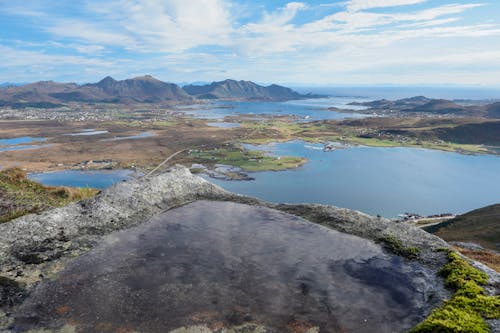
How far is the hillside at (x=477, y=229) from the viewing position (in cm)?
3244

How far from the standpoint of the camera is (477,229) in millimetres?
36812

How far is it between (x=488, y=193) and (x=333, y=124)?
106 m

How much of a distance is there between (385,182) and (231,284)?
7624cm

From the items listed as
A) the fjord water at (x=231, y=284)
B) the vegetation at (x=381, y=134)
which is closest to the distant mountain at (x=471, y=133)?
the vegetation at (x=381, y=134)

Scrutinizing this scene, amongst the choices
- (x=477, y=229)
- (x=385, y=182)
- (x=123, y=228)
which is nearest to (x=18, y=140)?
(x=385, y=182)

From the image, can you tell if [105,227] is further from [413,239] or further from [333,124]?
[333,124]

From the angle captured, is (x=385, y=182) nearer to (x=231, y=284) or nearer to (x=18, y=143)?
(x=231, y=284)

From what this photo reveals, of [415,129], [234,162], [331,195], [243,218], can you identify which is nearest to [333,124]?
[415,129]

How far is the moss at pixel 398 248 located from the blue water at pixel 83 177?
6665 centimetres

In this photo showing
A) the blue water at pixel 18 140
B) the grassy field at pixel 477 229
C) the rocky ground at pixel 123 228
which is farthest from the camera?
the blue water at pixel 18 140

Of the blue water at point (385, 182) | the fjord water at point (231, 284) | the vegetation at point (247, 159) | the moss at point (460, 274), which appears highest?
the moss at point (460, 274)

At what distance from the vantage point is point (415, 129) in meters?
150

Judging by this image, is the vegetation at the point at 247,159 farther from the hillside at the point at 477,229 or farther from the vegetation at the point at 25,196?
the vegetation at the point at 25,196

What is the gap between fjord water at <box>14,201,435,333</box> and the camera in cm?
1098
